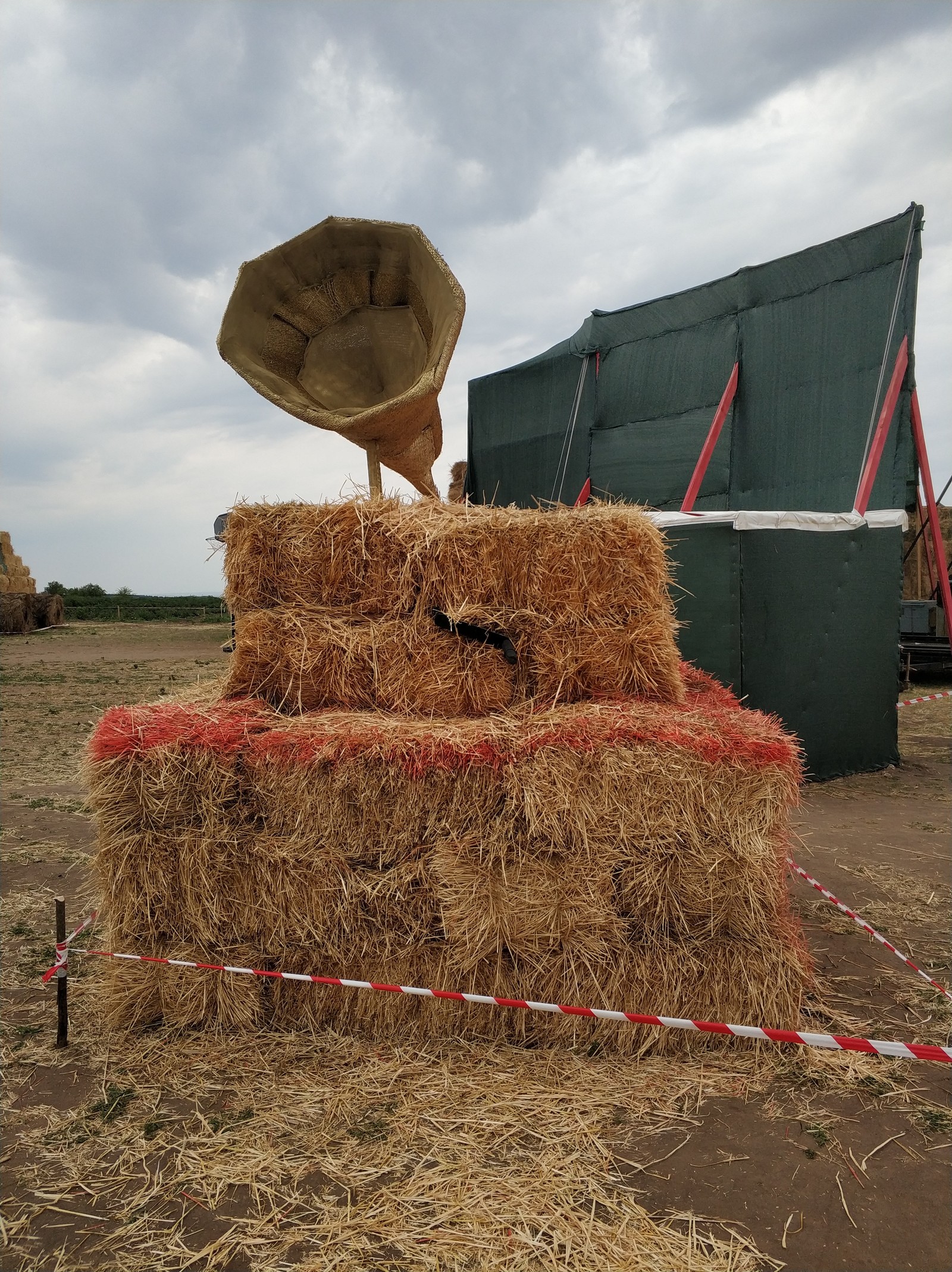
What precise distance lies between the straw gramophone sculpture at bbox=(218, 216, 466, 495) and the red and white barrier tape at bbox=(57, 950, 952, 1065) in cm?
241

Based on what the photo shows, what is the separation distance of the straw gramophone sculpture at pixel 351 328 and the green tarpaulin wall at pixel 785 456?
9.93 feet

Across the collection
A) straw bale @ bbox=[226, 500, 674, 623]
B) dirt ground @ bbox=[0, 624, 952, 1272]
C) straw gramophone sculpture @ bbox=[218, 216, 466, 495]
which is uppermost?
straw gramophone sculpture @ bbox=[218, 216, 466, 495]

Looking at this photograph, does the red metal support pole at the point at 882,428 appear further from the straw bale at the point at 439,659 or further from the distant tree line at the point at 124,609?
the distant tree line at the point at 124,609

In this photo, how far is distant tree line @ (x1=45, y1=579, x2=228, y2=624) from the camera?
3881 cm

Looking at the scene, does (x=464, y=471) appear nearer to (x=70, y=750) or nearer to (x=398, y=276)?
(x=70, y=750)

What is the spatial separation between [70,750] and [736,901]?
26.7 ft

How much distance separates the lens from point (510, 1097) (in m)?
2.59

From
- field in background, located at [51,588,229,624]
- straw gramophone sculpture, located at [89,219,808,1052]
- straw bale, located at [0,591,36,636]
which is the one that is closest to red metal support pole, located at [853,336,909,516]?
straw gramophone sculpture, located at [89,219,808,1052]

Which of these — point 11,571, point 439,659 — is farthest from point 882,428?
point 11,571

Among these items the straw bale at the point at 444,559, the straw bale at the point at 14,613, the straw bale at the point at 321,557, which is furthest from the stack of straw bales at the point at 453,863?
the straw bale at the point at 14,613

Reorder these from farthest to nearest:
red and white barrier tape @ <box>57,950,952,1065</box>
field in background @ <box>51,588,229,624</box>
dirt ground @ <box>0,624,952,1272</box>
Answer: field in background @ <box>51,588,229,624</box>, red and white barrier tape @ <box>57,950,952,1065</box>, dirt ground @ <box>0,624,952,1272</box>

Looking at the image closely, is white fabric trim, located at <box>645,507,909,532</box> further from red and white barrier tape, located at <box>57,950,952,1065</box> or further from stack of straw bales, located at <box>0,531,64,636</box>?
stack of straw bales, located at <box>0,531,64,636</box>

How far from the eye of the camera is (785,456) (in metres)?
9.09

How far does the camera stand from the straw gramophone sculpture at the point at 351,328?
383cm
